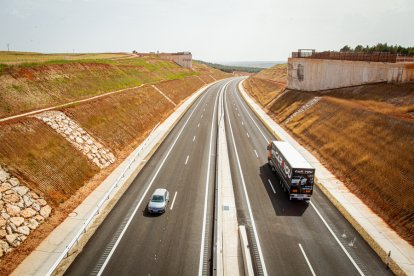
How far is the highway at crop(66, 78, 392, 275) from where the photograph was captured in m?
17.3

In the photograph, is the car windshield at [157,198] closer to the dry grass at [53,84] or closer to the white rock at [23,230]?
the white rock at [23,230]

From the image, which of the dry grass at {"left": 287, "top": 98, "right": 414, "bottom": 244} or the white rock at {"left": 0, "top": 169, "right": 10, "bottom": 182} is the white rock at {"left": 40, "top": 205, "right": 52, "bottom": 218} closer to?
the white rock at {"left": 0, "top": 169, "right": 10, "bottom": 182}

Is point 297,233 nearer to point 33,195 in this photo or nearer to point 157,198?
point 157,198

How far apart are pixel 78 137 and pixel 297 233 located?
24875mm

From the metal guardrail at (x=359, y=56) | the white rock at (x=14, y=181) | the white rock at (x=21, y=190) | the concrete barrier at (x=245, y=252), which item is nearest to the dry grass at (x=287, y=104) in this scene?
the metal guardrail at (x=359, y=56)

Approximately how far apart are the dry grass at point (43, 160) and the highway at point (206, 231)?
5.10 meters

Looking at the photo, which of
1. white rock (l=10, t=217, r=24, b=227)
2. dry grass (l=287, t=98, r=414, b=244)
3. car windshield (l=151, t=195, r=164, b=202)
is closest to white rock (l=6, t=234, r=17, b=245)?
white rock (l=10, t=217, r=24, b=227)

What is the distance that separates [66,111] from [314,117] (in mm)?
36538

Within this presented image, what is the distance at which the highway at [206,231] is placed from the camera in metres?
17.3

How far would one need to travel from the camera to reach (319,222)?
22281 mm

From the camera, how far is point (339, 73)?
173 feet

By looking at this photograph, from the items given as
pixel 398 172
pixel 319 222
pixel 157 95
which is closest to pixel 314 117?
pixel 398 172

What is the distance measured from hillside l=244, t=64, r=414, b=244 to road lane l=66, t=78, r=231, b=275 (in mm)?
14033

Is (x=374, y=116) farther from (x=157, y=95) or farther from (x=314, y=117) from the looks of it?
(x=157, y=95)
